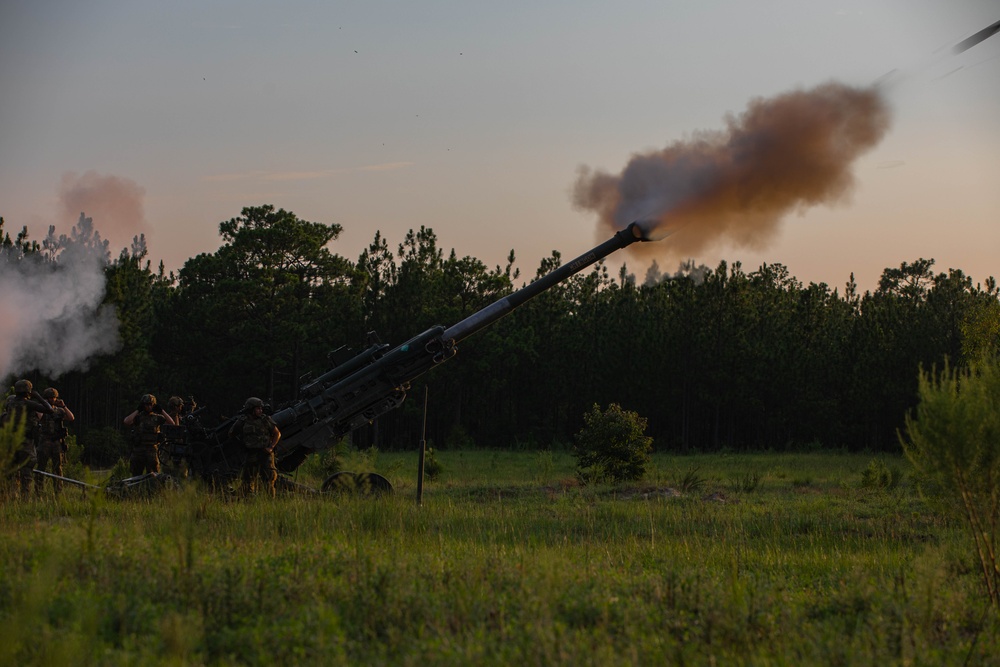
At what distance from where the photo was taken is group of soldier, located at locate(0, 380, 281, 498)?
14.2 metres

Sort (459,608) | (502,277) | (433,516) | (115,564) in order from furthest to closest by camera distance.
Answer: (502,277) → (433,516) → (115,564) → (459,608)

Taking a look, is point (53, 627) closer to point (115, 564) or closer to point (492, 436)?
point (115, 564)

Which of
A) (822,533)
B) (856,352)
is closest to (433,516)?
(822,533)

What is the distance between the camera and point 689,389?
47500 mm

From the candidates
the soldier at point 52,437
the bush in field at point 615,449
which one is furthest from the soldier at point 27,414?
the bush in field at point 615,449

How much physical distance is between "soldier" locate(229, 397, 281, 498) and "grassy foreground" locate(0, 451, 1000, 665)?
5.70ft

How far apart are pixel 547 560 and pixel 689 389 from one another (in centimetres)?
3978

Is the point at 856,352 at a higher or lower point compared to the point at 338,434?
higher

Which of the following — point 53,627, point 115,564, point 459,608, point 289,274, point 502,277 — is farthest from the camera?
point 502,277

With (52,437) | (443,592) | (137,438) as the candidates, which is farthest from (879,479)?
(52,437)

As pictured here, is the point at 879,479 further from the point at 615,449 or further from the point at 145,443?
the point at 145,443

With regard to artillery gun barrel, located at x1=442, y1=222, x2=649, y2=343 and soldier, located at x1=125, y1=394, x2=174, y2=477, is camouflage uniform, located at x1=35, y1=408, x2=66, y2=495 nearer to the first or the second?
soldier, located at x1=125, y1=394, x2=174, y2=477

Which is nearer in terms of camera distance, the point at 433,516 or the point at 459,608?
the point at 459,608

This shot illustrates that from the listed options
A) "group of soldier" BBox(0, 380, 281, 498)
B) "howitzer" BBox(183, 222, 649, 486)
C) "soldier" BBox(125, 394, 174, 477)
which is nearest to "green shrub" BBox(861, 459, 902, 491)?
"howitzer" BBox(183, 222, 649, 486)
